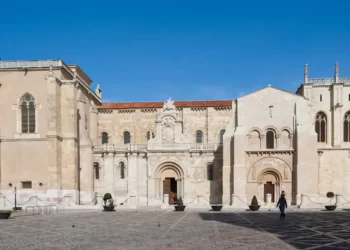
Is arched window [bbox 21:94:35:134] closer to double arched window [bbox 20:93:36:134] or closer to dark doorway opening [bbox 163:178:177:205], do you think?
double arched window [bbox 20:93:36:134]

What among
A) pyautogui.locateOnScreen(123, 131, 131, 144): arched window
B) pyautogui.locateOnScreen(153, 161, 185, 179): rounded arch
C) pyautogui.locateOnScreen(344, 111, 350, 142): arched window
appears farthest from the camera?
pyautogui.locateOnScreen(123, 131, 131, 144): arched window

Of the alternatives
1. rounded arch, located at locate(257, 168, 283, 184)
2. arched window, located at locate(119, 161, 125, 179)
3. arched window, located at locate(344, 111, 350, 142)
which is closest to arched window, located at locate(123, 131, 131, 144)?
arched window, located at locate(119, 161, 125, 179)

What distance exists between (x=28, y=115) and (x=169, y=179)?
1490cm

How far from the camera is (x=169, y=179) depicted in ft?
152

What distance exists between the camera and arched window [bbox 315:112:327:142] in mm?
45750

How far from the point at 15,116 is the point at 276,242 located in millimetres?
31933

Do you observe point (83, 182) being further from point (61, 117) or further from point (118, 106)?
point (118, 106)

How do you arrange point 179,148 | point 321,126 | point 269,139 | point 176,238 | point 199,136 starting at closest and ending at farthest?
point 176,238, point 269,139, point 179,148, point 321,126, point 199,136

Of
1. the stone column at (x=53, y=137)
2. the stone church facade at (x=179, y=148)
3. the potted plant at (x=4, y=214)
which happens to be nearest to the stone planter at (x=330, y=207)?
the stone church facade at (x=179, y=148)

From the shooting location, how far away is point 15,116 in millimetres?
40875

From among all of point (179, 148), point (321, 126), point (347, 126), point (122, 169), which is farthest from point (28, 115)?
point (347, 126)

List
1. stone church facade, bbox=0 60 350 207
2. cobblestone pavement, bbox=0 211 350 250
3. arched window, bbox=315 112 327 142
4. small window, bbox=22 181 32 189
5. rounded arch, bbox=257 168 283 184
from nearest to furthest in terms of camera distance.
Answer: cobblestone pavement, bbox=0 211 350 250
small window, bbox=22 181 32 189
stone church facade, bbox=0 60 350 207
rounded arch, bbox=257 168 283 184
arched window, bbox=315 112 327 142

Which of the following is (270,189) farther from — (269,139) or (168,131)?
(168,131)

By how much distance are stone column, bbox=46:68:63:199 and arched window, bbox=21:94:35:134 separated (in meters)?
1.61
